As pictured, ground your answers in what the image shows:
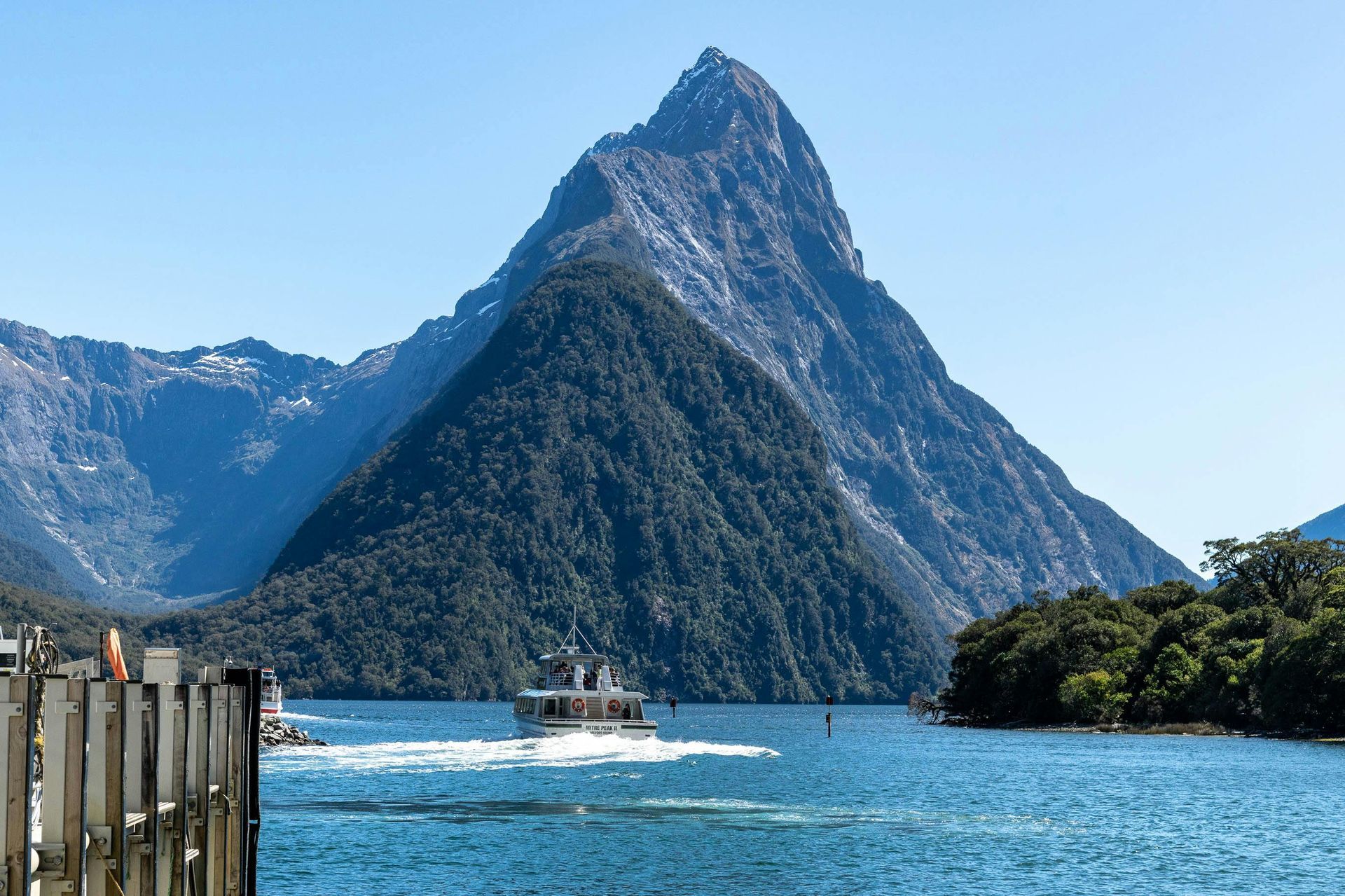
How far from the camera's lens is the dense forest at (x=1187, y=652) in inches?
4958

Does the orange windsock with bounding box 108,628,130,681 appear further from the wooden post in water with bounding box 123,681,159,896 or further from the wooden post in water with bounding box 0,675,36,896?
the wooden post in water with bounding box 0,675,36,896

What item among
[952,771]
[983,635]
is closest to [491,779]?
[952,771]

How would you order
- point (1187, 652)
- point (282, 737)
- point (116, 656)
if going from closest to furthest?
point (116, 656) < point (282, 737) < point (1187, 652)

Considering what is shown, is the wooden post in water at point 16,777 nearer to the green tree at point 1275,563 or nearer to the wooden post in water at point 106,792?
the wooden post in water at point 106,792

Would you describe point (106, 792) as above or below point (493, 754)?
above

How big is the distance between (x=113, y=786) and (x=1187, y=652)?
468 feet

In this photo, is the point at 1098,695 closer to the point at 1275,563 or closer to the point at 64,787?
the point at 1275,563

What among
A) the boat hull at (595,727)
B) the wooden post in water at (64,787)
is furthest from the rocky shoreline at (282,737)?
the wooden post in water at (64,787)

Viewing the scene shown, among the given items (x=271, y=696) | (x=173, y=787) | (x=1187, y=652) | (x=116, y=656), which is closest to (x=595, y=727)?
(x=271, y=696)

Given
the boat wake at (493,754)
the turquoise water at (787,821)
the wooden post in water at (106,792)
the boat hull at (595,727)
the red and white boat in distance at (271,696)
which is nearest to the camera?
the wooden post in water at (106,792)

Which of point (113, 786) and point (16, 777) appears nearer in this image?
point (16, 777)

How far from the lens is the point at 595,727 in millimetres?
111750

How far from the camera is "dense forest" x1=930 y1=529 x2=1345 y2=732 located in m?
126

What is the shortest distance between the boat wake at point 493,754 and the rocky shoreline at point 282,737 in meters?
2.65
